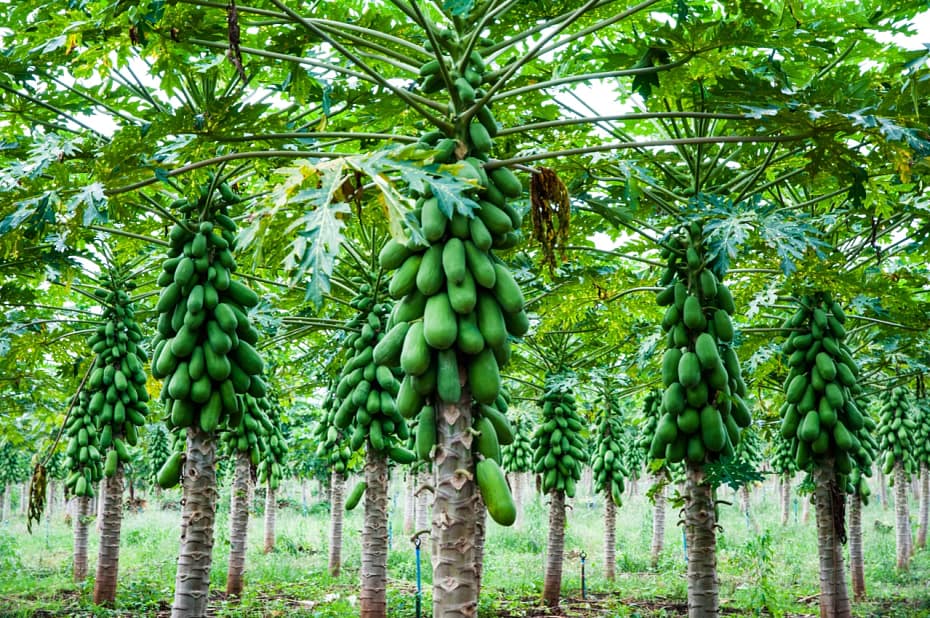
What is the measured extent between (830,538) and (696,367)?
8.12 feet

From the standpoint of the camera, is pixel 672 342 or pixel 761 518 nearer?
pixel 672 342

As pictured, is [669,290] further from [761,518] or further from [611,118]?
[761,518]

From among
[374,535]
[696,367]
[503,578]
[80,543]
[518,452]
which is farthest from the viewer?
[518,452]

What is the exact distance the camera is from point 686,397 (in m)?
5.02

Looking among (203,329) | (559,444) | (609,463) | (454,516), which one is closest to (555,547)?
(559,444)

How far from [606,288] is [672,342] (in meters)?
1.01

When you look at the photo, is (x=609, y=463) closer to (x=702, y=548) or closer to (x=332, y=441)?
(x=332, y=441)

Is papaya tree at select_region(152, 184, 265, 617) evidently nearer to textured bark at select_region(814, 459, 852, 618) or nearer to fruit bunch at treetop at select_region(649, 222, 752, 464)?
fruit bunch at treetop at select_region(649, 222, 752, 464)

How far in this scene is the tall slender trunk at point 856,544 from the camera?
9938 mm

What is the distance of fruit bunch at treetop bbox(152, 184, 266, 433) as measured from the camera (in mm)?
4809

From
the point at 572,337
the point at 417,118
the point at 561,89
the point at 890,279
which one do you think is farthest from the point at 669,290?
the point at 572,337

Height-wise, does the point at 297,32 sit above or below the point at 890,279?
above

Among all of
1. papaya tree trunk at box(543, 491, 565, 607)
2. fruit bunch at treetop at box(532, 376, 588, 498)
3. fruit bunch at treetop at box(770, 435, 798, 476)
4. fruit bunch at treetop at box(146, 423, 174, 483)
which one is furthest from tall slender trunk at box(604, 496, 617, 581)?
fruit bunch at treetop at box(146, 423, 174, 483)

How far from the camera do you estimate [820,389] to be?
6.41 metres
